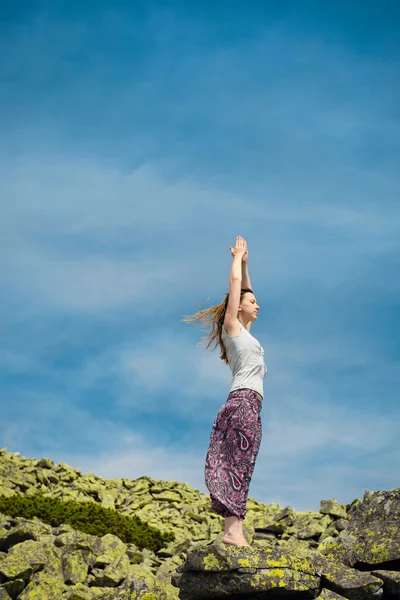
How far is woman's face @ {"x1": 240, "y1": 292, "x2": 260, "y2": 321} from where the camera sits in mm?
11164

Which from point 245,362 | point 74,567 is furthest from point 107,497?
point 245,362

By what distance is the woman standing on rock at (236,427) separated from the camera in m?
10.1

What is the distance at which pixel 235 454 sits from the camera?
10242mm

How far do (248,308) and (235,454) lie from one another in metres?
2.42

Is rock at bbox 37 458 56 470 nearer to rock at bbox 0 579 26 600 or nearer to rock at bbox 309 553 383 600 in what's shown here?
rock at bbox 0 579 26 600

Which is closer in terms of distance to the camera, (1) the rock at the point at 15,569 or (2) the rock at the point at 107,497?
(1) the rock at the point at 15,569

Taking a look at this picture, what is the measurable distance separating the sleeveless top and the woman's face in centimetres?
44

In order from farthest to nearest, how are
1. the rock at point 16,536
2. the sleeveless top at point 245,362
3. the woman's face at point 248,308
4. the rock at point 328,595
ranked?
1. the rock at point 16,536
2. the woman's face at point 248,308
3. the sleeveless top at point 245,362
4. the rock at point 328,595

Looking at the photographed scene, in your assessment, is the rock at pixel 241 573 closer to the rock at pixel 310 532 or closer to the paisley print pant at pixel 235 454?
the paisley print pant at pixel 235 454

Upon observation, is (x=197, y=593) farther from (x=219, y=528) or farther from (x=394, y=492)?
(x=219, y=528)

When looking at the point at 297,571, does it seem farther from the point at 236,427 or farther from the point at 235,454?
the point at 236,427

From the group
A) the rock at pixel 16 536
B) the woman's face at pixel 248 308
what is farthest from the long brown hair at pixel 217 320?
the rock at pixel 16 536

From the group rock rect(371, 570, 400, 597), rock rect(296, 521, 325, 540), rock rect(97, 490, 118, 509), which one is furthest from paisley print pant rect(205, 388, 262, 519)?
rock rect(97, 490, 118, 509)

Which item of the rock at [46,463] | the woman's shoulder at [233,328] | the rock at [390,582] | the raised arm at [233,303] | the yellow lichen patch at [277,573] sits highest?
the rock at [46,463]
